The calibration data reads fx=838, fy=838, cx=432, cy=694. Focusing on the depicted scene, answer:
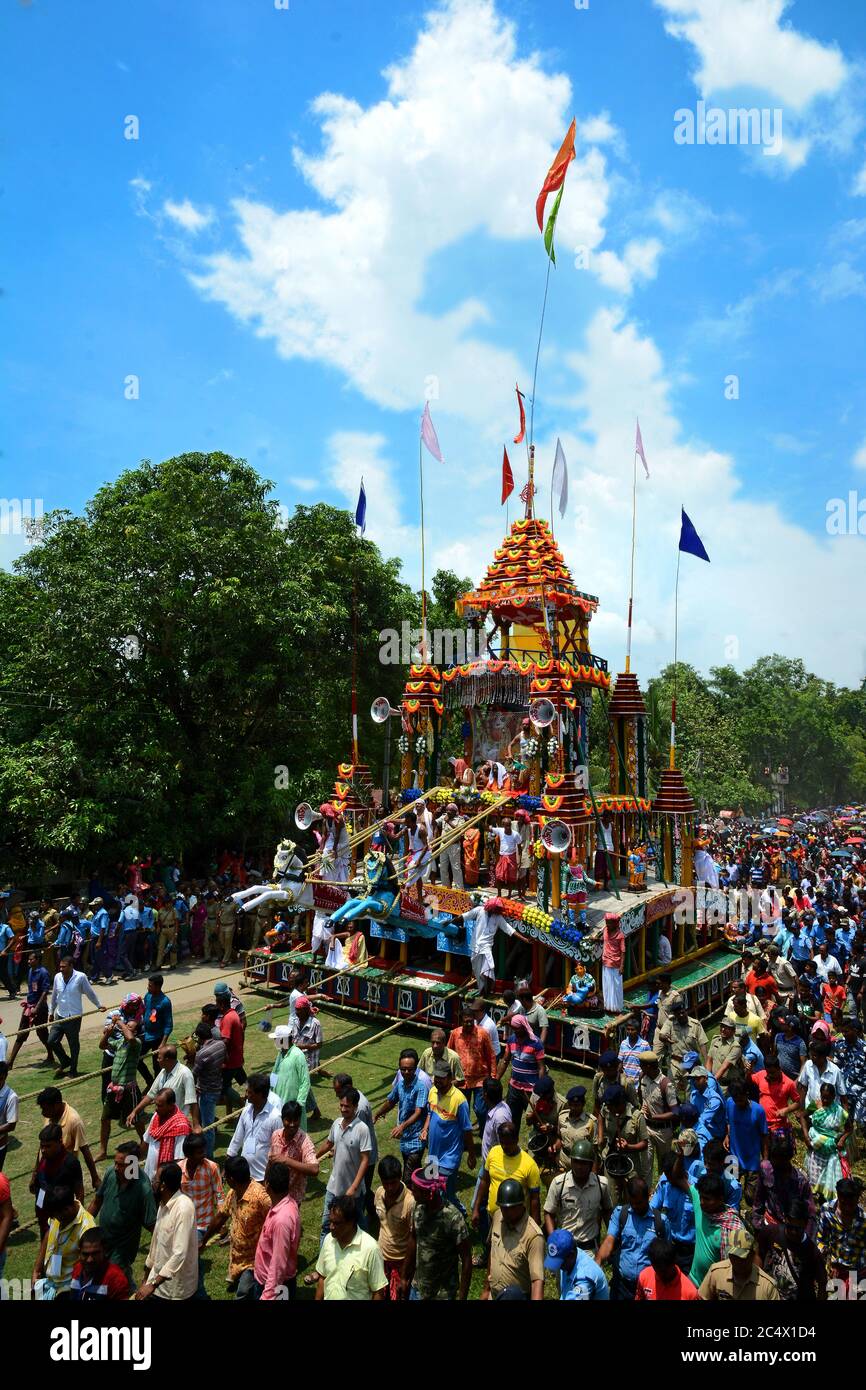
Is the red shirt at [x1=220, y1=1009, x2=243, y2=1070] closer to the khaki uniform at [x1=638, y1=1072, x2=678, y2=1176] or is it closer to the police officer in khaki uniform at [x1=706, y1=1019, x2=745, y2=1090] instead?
the khaki uniform at [x1=638, y1=1072, x2=678, y2=1176]

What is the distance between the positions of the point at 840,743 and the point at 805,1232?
7555 cm

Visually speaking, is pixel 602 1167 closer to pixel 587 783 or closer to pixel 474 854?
pixel 474 854

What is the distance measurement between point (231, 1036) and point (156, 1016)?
99 cm

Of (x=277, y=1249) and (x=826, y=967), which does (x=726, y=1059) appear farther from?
(x=826, y=967)

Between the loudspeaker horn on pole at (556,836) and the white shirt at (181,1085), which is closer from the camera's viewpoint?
the white shirt at (181,1085)

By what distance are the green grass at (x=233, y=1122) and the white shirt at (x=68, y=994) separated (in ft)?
3.18

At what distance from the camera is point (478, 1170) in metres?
8.09

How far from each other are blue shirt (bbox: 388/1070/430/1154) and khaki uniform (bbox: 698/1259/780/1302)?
274 cm

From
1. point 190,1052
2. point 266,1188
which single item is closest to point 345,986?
point 190,1052

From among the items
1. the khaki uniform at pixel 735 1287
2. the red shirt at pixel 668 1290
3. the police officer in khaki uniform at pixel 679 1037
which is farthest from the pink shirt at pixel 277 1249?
the police officer in khaki uniform at pixel 679 1037

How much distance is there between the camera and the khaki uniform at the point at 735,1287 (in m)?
4.45

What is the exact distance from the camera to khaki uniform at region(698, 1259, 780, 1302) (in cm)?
445

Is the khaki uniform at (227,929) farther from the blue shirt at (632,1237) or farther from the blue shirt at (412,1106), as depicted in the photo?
the blue shirt at (632,1237)

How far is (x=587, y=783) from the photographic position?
655 inches
